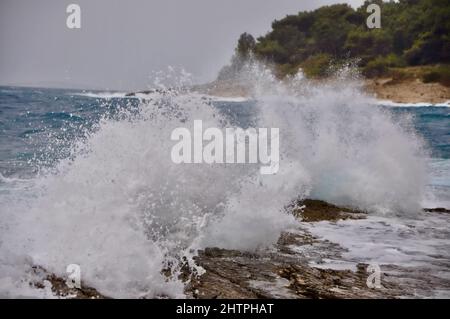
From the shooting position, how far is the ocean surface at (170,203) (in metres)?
4.37

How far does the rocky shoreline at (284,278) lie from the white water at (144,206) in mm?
175

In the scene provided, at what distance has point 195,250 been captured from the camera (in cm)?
502

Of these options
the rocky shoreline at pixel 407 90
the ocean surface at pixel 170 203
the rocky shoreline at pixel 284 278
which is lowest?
the rocky shoreline at pixel 284 278

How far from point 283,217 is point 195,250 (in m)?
1.66

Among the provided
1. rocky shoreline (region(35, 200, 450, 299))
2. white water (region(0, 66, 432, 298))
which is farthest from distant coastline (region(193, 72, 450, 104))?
rocky shoreline (region(35, 200, 450, 299))

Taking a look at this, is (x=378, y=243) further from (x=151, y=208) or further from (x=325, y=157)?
(x=325, y=157)

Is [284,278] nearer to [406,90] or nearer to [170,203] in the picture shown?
[170,203]

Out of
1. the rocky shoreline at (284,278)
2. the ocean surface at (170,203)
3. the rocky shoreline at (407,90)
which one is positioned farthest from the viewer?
the rocky shoreline at (407,90)

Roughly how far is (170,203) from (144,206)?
36cm

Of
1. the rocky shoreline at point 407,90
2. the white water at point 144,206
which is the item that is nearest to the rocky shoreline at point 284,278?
the white water at point 144,206

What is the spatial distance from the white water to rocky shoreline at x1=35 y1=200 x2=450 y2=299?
0.18 meters

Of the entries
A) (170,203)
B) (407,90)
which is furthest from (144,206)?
(407,90)

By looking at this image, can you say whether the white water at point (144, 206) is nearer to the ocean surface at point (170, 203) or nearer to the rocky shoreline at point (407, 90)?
the ocean surface at point (170, 203)
